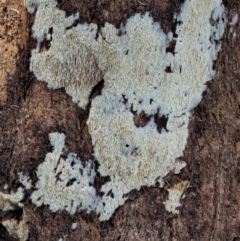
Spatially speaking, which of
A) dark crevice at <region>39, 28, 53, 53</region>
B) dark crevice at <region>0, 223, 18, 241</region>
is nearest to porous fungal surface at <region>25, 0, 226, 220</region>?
dark crevice at <region>39, 28, 53, 53</region>

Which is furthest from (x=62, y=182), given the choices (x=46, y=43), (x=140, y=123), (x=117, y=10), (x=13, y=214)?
(x=117, y=10)

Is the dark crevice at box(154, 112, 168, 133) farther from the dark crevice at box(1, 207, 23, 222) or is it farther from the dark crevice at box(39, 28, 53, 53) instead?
the dark crevice at box(1, 207, 23, 222)

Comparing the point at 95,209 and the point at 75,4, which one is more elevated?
the point at 75,4

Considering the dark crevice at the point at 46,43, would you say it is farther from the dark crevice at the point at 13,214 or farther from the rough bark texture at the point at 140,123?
the dark crevice at the point at 13,214

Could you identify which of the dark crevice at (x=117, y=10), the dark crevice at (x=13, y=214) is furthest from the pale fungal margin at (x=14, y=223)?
the dark crevice at (x=117, y=10)

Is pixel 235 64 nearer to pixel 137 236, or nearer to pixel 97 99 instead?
pixel 97 99

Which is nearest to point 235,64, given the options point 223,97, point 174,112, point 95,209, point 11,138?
point 223,97
